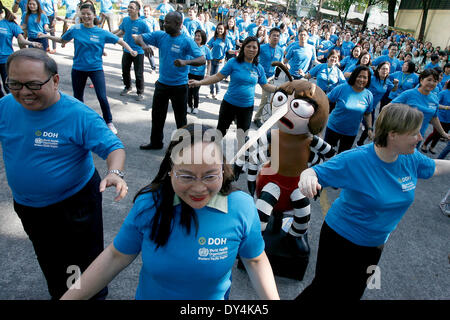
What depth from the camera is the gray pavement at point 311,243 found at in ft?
8.89

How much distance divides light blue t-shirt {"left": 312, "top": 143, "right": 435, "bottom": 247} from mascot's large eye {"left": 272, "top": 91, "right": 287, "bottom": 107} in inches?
42.0

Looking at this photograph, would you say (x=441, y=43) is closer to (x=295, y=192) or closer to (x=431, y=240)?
(x=431, y=240)

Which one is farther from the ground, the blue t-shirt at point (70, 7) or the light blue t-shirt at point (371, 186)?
the blue t-shirt at point (70, 7)

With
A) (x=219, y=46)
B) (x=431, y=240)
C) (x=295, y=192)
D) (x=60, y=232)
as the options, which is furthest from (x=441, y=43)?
(x=60, y=232)

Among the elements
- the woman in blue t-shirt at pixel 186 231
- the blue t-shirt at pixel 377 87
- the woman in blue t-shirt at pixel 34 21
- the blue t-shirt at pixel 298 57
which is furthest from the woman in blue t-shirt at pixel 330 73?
the woman in blue t-shirt at pixel 34 21

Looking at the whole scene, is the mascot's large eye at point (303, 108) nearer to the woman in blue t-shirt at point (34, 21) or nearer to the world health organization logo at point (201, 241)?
the world health organization logo at point (201, 241)

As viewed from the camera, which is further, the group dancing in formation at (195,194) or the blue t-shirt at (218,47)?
the blue t-shirt at (218,47)

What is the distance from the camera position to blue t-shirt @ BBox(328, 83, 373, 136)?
181 inches

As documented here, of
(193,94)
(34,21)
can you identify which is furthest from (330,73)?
(34,21)

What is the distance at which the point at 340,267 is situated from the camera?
2260 millimetres

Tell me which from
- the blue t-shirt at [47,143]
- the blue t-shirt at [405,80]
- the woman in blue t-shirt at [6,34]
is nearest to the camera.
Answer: the blue t-shirt at [47,143]

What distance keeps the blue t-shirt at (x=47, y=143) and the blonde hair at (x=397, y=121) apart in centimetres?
171

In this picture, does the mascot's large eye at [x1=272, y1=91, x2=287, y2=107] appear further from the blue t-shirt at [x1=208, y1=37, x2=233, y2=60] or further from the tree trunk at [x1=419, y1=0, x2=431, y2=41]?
the tree trunk at [x1=419, y1=0, x2=431, y2=41]
